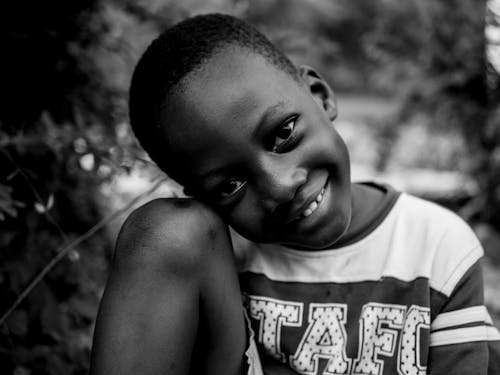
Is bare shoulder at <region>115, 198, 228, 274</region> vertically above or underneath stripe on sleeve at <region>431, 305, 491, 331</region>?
above

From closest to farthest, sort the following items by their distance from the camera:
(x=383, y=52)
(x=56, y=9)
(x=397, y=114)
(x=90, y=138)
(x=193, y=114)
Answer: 1. (x=193, y=114)
2. (x=90, y=138)
3. (x=56, y=9)
4. (x=383, y=52)
5. (x=397, y=114)

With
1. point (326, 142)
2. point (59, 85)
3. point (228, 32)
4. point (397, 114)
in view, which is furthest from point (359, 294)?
point (397, 114)

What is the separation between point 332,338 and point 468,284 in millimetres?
336

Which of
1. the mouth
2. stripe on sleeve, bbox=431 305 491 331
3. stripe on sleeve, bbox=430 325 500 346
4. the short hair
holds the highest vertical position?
the short hair

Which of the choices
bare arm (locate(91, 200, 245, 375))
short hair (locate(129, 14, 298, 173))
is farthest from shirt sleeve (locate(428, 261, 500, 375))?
short hair (locate(129, 14, 298, 173))

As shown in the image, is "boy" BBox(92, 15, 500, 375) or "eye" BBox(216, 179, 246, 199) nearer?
"boy" BBox(92, 15, 500, 375)

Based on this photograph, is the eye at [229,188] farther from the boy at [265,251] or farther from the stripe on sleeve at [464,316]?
the stripe on sleeve at [464,316]

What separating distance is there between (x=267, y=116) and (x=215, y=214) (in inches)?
9.6

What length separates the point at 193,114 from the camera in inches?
52.2

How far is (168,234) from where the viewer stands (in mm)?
1251

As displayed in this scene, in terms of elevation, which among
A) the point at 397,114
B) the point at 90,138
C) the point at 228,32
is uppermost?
the point at 397,114

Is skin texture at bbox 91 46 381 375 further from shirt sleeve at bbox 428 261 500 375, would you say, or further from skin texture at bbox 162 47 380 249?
shirt sleeve at bbox 428 261 500 375

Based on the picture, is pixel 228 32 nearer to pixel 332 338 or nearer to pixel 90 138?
pixel 90 138

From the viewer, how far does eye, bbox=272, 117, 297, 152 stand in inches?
53.1
